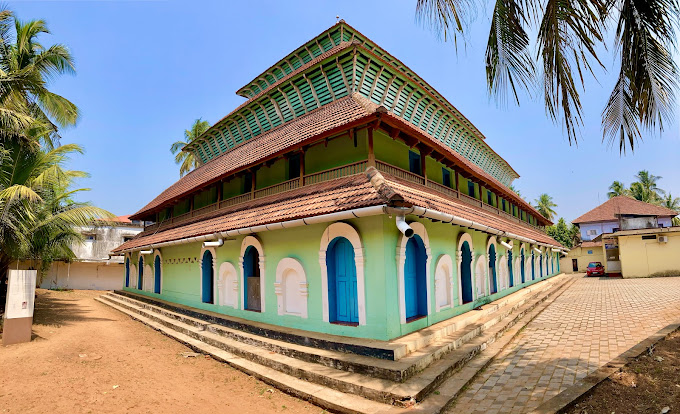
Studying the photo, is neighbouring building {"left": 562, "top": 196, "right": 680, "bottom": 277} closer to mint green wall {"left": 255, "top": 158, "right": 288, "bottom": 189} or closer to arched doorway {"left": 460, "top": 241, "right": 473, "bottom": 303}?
arched doorway {"left": 460, "top": 241, "right": 473, "bottom": 303}

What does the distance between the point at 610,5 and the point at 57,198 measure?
1461 cm

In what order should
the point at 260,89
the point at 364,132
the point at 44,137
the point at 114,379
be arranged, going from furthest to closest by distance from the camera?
the point at 260,89 < the point at 44,137 < the point at 364,132 < the point at 114,379

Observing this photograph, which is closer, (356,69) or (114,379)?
(114,379)

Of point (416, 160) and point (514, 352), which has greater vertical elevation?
point (416, 160)

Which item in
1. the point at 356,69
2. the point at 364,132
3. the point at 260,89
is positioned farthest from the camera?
the point at 260,89

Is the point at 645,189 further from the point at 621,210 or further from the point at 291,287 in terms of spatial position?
the point at 291,287

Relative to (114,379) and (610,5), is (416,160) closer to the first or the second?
(610,5)

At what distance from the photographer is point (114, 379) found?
6383mm

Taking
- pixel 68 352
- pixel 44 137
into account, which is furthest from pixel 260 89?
pixel 68 352

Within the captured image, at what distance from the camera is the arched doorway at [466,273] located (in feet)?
31.6

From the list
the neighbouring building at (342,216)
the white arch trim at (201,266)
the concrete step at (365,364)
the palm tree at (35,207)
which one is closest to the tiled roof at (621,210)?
the neighbouring building at (342,216)

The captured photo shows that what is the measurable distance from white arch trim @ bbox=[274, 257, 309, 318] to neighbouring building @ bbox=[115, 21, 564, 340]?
0.03 m

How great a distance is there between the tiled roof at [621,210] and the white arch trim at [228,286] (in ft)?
132

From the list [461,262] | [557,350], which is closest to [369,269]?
[557,350]
